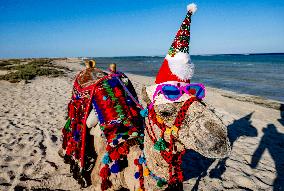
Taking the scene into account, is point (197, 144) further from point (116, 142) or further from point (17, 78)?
point (17, 78)

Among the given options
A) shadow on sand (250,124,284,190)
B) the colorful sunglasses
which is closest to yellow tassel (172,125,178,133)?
the colorful sunglasses

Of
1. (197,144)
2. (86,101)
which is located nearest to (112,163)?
(86,101)

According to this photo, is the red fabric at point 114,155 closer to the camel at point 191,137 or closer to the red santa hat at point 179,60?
the camel at point 191,137

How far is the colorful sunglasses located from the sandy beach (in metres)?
0.20

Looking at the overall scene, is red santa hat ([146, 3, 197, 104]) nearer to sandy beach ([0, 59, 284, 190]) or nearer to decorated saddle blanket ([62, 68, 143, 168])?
sandy beach ([0, 59, 284, 190])

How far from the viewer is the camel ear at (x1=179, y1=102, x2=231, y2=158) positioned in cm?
184

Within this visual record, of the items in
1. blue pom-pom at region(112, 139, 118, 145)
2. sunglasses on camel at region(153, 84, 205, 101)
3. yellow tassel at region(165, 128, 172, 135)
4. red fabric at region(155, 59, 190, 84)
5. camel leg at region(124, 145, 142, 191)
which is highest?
red fabric at region(155, 59, 190, 84)

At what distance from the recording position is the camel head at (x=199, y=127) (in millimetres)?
1840

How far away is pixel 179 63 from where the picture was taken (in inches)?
87.7

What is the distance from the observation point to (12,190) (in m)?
4.18

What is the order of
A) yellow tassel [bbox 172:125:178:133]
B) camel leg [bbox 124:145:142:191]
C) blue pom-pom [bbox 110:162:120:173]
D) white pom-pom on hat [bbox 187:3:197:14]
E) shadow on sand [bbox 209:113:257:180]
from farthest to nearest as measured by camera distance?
shadow on sand [bbox 209:113:257:180] < blue pom-pom [bbox 110:162:120:173] < camel leg [bbox 124:145:142:191] < white pom-pom on hat [bbox 187:3:197:14] < yellow tassel [bbox 172:125:178:133]

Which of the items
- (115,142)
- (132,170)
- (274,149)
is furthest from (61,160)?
(274,149)

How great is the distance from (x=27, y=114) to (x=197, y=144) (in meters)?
7.79

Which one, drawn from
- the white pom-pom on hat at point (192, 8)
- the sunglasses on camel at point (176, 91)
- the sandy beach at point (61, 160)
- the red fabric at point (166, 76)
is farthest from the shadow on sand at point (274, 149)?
the white pom-pom on hat at point (192, 8)
